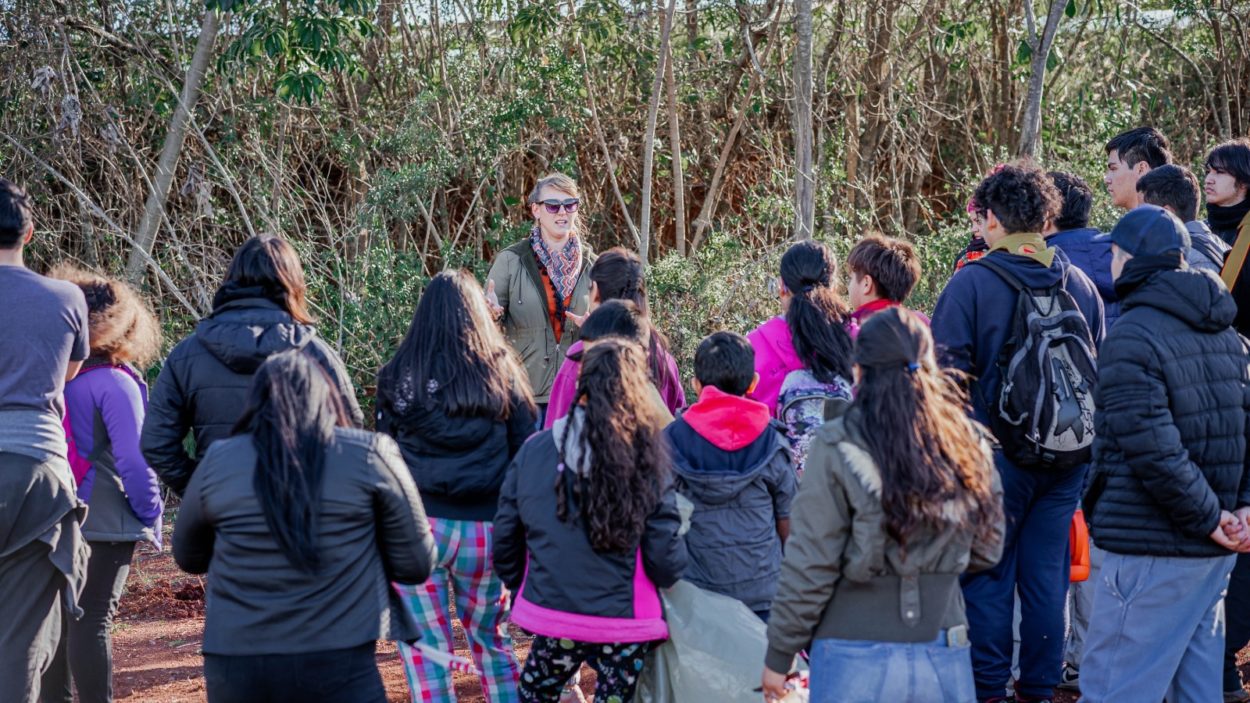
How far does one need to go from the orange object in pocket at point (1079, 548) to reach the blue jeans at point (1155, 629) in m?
0.95

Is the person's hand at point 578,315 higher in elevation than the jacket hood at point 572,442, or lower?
higher

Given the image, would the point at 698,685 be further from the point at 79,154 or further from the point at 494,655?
the point at 79,154

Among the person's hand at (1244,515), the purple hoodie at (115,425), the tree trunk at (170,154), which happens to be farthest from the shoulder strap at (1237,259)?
the tree trunk at (170,154)

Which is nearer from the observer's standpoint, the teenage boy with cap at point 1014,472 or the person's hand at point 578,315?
the teenage boy with cap at point 1014,472

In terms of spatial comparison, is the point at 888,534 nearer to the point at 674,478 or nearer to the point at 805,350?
the point at 674,478

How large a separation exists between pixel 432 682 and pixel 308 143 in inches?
277

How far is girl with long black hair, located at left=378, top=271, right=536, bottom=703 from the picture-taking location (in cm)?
420

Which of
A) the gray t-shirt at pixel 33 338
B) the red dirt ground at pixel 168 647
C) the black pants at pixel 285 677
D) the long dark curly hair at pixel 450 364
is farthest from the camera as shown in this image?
the red dirt ground at pixel 168 647

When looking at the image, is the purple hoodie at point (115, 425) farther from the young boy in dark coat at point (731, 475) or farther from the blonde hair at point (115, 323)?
the young boy in dark coat at point (731, 475)

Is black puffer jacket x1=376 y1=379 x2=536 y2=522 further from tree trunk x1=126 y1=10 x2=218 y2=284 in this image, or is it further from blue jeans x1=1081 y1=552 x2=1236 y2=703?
tree trunk x1=126 y1=10 x2=218 y2=284

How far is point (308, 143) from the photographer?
10.5 meters

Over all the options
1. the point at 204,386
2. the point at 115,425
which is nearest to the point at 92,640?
the point at 115,425

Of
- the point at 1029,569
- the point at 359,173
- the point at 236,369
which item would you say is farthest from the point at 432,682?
the point at 359,173

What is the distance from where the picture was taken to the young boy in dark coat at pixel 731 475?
4055mm
